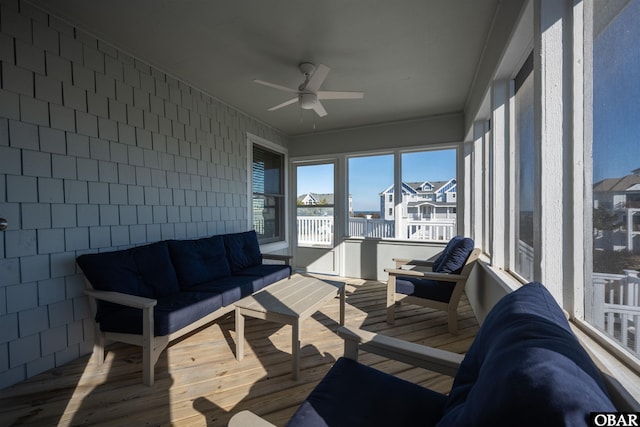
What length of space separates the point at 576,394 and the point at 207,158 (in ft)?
12.4

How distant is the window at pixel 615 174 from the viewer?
3.00ft

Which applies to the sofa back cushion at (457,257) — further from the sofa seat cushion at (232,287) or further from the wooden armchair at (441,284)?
the sofa seat cushion at (232,287)

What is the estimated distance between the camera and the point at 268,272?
128 inches

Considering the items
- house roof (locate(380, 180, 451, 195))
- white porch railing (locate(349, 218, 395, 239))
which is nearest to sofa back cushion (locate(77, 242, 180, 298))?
white porch railing (locate(349, 218, 395, 239))

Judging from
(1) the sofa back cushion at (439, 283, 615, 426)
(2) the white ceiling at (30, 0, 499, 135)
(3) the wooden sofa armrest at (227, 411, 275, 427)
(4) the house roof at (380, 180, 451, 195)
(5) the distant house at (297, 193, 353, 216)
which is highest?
(2) the white ceiling at (30, 0, 499, 135)

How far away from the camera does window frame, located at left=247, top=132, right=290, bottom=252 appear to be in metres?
4.30

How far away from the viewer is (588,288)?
3.86 ft

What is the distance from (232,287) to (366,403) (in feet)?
6.09

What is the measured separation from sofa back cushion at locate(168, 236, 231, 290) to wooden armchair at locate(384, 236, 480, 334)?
77.0 inches

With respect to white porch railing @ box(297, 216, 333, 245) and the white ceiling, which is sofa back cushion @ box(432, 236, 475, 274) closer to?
the white ceiling

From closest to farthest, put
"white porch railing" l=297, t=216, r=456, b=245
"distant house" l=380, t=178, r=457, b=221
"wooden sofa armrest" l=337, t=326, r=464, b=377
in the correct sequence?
"wooden sofa armrest" l=337, t=326, r=464, b=377
"distant house" l=380, t=178, r=457, b=221
"white porch railing" l=297, t=216, r=456, b=245

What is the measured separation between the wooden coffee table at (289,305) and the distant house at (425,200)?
2317 millimetres

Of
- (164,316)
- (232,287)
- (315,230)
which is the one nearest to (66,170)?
(164,316)

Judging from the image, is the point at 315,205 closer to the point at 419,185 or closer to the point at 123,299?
the point at 419,185
